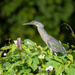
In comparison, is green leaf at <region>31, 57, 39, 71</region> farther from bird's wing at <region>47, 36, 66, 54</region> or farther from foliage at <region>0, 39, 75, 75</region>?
bird's wing at <region>47, 36, 66, 54</region>

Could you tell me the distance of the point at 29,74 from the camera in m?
2.76

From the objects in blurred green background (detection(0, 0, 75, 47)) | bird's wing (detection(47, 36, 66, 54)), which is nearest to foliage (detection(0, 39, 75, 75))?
bird's wing (detection(47, 36, 66, 54))

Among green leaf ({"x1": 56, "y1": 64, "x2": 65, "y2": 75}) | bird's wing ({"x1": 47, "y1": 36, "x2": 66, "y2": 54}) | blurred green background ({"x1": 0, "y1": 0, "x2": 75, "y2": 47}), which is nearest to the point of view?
green leaf ({"x1": 56, "y1": 64, "x2": 65, "y2": 75})

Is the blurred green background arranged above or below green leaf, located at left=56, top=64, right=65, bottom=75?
above

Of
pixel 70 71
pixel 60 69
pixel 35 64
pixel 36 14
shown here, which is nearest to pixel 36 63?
pixel 35 64

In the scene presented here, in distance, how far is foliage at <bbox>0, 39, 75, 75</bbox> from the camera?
107 inches

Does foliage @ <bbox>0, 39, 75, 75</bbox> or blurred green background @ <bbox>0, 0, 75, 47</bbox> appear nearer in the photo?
foliage @ <bbox>0, 39, 75, 75</bbox>

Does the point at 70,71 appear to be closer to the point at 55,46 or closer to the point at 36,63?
the point at 36,63

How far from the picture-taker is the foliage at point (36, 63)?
2727mm

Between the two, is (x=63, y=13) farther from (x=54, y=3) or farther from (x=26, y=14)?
(x=26, y=14)

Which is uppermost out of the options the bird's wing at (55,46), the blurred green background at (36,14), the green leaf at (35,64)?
the blurred green background at (36,14)

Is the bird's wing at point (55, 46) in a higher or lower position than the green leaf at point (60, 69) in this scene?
higher

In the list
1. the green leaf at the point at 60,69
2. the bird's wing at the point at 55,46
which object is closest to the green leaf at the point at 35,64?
the green leaf at the point at 60,69

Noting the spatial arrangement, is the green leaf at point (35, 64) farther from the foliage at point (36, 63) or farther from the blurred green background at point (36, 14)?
the blurred green background at point (36, 14)
